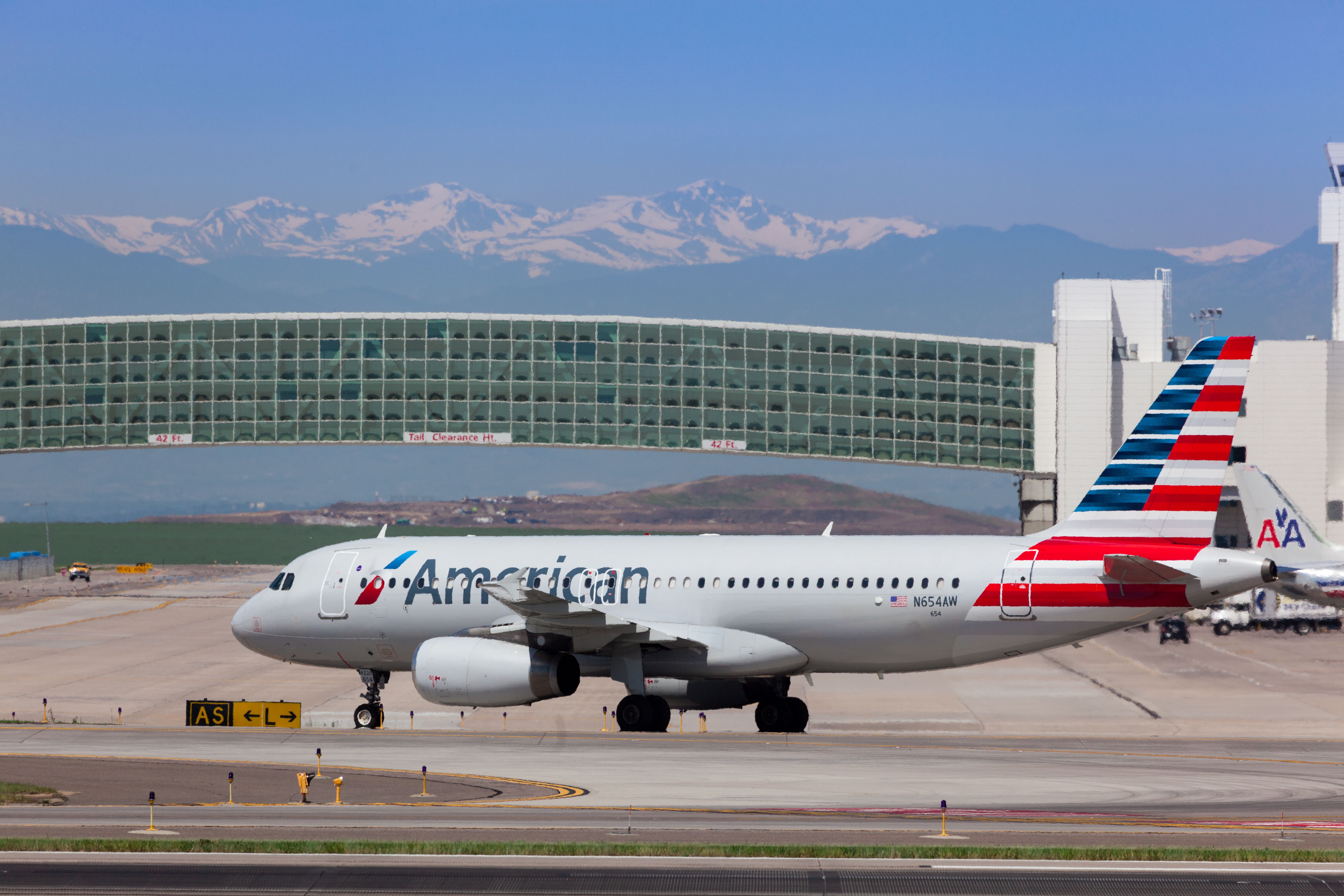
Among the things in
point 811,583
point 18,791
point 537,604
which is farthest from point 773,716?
point 18,791

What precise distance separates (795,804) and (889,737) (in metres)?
10.3

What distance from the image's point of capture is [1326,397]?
8025cm

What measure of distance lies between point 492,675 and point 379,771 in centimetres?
501

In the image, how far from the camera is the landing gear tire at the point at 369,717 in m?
34.7

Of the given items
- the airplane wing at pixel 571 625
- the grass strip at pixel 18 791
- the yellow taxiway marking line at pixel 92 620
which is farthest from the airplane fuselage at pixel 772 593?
the yellow taxiway marking line at pixel 92 620

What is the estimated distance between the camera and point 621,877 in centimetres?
1762

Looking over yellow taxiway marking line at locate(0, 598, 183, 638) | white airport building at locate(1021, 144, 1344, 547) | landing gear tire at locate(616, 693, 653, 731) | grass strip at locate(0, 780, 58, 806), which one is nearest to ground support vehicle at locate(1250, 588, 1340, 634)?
white airport building at locate(1021, 144, 1344, 547)

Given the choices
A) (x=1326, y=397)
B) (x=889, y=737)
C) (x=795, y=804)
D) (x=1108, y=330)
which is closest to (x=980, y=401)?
(x=1108, y=330)

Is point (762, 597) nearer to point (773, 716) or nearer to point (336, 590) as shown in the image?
point (773, 716)

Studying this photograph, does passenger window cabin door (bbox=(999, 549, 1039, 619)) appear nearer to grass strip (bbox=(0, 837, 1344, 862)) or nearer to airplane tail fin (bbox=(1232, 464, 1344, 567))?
grass strip (bbox=(0, 837, 1344, 862))

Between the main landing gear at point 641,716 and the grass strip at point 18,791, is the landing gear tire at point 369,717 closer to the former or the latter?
the main landing gear at point 641,716

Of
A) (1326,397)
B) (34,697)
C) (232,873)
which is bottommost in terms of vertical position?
(34,697)

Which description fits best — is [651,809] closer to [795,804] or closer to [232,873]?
[795,804]

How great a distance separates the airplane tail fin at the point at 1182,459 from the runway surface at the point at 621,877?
12.3 metres
